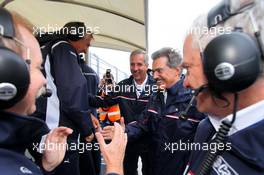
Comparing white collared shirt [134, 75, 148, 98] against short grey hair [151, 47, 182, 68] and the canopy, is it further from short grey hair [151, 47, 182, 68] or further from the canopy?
the canopy

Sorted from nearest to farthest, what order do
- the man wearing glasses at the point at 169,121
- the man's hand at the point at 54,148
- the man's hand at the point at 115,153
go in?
the man's hand at the point at 115,153 < the man's hand at the point at 54,148 < the man wearing glasses at the point at 169,121

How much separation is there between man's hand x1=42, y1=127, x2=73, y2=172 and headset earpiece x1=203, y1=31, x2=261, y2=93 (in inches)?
30.1

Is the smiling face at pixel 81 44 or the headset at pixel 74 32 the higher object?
the headset at pixel 74 32

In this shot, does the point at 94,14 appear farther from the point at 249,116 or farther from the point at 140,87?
the point at 249,116

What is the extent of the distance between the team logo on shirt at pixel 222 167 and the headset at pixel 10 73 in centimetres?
63

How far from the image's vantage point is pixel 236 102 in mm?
992

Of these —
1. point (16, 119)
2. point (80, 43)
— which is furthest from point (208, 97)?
point (80, 43)

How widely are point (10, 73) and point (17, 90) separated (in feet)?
0.17

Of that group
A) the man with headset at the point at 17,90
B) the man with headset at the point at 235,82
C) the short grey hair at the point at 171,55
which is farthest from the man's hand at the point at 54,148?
the short grey hair at the point at 171,55

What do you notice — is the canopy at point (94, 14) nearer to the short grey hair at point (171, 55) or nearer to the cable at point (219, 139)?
the short grey hair at point (171, 55)

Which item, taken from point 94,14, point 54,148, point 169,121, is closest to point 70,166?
point 169,121

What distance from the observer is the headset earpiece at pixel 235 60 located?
0.91 m

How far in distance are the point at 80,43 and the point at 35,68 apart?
6.38ft

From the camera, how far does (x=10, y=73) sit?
89 cm
